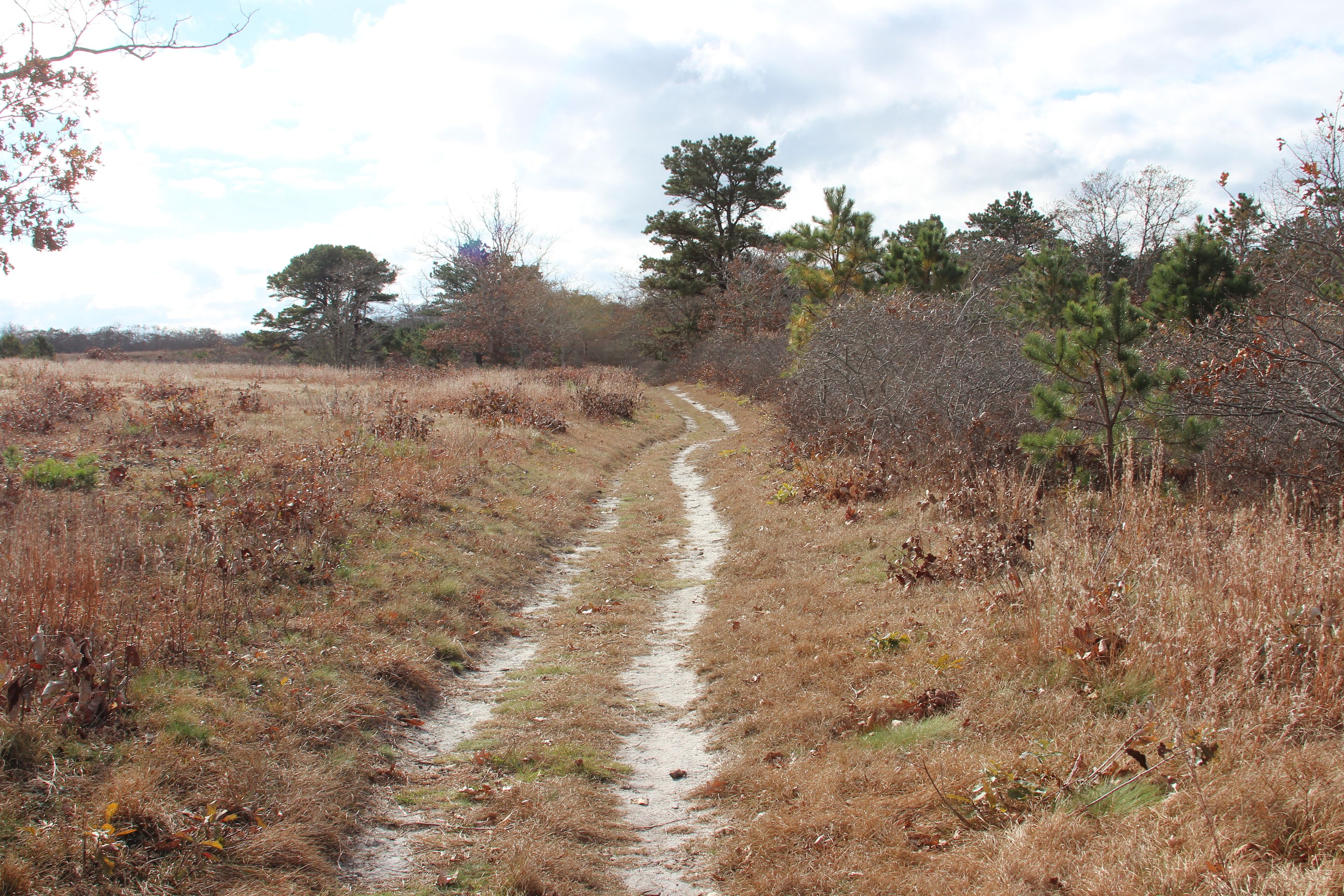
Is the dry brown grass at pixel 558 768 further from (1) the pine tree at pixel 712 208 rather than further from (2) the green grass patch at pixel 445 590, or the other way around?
(1) the pine tree at pixel 712 208

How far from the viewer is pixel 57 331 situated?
44.3m

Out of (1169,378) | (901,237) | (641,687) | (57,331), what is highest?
(901,237)

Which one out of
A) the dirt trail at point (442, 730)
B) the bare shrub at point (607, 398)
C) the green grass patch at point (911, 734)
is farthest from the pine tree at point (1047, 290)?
the green grass patch at point (911, 734)

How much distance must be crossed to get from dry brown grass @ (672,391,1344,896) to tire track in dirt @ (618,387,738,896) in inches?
7.3

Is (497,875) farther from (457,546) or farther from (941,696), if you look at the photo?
(457,546)

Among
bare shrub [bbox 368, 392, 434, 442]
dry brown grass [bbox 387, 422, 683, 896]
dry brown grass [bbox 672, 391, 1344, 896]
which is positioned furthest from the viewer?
bare shrub [bbox 368, 392, 434, 442]

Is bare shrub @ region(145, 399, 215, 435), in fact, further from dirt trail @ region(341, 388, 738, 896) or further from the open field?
dirt trail @ region(341, 388, 738, 896)

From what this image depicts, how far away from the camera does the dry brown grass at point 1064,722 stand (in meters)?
3.07

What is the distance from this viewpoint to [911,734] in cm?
459

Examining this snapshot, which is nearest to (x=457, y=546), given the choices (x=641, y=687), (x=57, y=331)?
(x=641, y=687)

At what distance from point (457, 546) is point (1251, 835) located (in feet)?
25.8

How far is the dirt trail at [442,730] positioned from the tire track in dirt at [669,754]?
1098 millimetres

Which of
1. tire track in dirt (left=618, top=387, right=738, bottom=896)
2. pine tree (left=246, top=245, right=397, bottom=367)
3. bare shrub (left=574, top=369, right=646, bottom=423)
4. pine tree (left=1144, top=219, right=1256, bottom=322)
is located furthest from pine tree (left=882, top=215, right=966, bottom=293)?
pine tree (left=246, top=245, right=397, bottom=367)

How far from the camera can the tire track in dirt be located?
394cm
